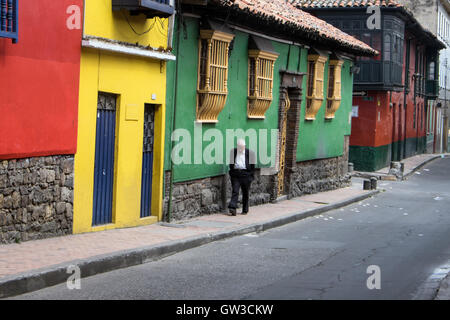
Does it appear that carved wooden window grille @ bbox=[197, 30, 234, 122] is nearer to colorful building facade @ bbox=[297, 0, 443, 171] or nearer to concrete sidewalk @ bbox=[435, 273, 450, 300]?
concrete sidewalk @ bbox=[435, 273, 450, 300]

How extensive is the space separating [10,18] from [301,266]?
4974mm

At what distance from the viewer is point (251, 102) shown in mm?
18531

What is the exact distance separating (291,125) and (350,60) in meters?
6.16

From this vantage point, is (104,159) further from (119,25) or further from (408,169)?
(408,169)

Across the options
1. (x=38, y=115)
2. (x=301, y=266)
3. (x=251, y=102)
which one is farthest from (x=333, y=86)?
(x=38, y=115)

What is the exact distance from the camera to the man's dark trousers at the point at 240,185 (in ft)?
54.4

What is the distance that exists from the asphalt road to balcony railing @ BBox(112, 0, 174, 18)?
3916mm

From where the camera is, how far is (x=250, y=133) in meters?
18.7

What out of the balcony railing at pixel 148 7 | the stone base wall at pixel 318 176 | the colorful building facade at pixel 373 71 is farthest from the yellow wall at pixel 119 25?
the colorful building facade at pixel 373 71

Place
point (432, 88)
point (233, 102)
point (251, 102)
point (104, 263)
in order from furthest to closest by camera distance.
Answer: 1. point (432, 88)
2. point (251, 102)
3. point (233, 102)
4. point (104, 263)

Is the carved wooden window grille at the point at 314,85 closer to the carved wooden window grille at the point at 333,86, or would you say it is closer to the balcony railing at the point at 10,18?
the carved wooden window grille at the point at 333,86

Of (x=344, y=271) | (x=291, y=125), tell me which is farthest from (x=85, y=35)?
(x=291, y=125)

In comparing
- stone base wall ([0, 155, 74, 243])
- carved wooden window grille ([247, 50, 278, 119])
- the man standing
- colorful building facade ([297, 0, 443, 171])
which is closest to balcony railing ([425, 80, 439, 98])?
colorful building facade ([297, 0, 443, 171])

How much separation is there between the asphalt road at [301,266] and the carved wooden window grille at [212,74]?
2.77 meters
